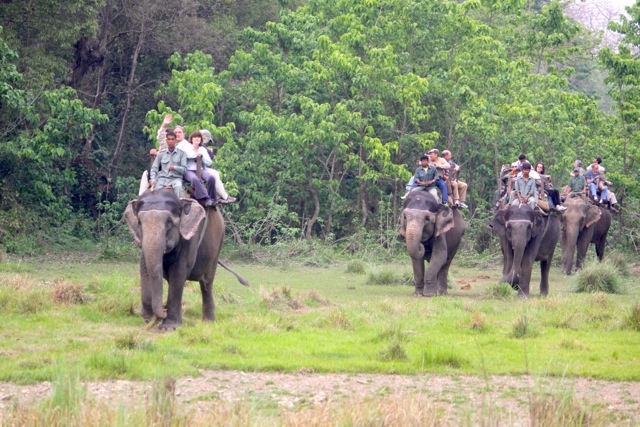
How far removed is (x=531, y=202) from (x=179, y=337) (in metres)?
7.80

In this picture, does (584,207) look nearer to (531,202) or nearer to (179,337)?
(531,202)

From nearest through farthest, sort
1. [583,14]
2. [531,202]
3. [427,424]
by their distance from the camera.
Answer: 1. [427,424]
2. [531,202]
3. [583,14]

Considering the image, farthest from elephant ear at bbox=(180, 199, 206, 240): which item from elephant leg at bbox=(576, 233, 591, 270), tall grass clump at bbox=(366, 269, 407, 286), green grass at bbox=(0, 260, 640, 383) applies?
elephant leg at bbox=(576, 233, 591, 270)

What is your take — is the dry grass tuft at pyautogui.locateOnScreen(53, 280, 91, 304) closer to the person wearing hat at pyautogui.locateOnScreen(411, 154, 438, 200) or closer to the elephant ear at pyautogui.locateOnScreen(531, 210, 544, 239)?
the person wearing hat at pyautogui.locateOnScreen(411, 154, 438, 200)

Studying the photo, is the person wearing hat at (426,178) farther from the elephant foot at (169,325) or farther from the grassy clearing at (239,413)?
the grassy clearing at (239,413)

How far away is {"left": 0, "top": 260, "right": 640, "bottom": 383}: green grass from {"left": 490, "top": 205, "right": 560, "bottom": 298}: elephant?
65cm

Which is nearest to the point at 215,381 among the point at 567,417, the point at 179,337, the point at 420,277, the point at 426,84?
the point at 179,337

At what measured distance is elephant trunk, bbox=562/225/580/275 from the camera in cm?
2234

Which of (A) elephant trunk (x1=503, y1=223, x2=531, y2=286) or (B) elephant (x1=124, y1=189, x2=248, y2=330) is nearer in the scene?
(B) elephant (x1=124, y1=189, x2=248, y2=330)

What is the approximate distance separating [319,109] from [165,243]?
14.0m

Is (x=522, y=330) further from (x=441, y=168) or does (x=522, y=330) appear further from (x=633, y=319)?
(x=441, y=168)

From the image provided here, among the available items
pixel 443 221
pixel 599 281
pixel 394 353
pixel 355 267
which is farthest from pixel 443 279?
pixel 394 353

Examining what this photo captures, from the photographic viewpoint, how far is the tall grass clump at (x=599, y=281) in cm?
1736

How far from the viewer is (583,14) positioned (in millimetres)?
74438
